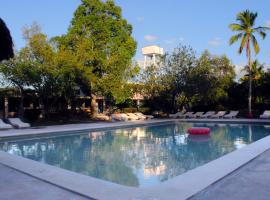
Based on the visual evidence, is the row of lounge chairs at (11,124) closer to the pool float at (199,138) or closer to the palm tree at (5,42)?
the pool float at (199,138)

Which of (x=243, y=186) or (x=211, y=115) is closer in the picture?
(x=243, y=186)

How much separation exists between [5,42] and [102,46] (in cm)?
1913

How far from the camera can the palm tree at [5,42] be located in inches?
292

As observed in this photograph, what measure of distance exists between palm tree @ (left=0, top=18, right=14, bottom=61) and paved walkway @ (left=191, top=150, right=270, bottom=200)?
236 inches

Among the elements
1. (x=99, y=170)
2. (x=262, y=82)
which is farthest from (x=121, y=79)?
(x=99, y=170)

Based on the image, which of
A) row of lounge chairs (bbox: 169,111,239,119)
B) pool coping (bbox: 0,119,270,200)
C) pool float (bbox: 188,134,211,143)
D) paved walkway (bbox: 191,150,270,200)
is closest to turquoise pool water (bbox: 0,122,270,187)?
pool float (bbox: 188,134,211,143)

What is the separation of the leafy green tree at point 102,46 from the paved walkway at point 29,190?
1778cm

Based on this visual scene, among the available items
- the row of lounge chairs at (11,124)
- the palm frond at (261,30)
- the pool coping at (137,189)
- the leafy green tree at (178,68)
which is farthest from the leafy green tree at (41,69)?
the palm frond at (261,30)

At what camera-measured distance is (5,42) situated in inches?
300

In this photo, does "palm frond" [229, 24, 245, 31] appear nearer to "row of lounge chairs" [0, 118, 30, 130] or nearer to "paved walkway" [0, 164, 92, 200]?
"row of lounge chairs" [0, 118, 30, 130]

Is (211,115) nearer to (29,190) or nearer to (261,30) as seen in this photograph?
(261,30)

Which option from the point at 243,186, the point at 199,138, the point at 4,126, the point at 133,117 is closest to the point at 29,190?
the point at 243,186

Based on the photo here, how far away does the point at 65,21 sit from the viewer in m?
28.6

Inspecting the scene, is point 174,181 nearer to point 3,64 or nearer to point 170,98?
point 3,64
